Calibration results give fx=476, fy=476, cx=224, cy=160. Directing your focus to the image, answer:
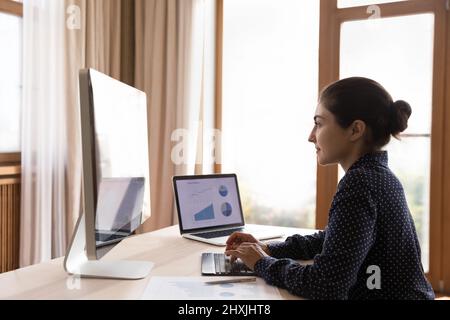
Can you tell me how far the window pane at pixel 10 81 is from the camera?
273cm

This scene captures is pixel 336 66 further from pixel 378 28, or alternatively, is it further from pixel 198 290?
pixel 198 290

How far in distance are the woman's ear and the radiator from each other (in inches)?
85.2

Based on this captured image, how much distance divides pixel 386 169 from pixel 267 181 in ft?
7.83

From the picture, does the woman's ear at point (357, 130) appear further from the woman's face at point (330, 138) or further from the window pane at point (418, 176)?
the window pane at point (418, 176)

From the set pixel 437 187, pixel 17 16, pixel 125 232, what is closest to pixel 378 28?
pixel 437 187

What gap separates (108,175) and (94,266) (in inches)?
12.4

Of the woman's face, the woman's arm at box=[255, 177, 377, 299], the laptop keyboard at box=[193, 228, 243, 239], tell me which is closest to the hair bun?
the woman's face

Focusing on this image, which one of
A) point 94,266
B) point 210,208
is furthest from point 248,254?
point 210,208

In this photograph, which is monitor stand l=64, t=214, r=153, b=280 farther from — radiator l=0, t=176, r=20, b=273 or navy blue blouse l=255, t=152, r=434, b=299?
radiator l=0, t=176, r=20, b=273

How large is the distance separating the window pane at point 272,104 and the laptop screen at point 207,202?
1516 mm

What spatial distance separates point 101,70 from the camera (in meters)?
3.29

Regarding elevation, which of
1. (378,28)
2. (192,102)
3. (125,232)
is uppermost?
(378,28)

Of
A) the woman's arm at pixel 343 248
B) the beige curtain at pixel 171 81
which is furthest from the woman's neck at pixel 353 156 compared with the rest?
the beige curtain at pixel 171 81

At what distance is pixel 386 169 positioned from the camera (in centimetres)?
118
